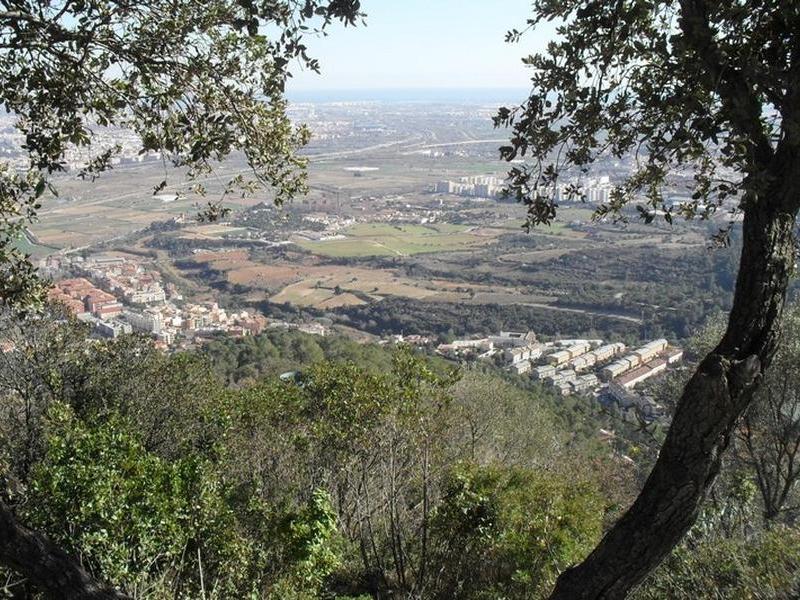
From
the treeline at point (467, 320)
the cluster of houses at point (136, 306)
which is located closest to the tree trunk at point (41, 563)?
the cluster of houses at point (136, 306)

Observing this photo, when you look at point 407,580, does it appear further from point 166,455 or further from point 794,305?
point 794,305

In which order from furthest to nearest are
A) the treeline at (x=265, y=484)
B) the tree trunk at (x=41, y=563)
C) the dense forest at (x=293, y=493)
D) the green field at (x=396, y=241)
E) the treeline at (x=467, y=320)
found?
1. the green field at (x=396, y=241)
2. the treeline at (x=467, y=320)
3. the treeline at (x=265, y=484)
4. the dense forest at (x=293, y=493)
5. the tree trunk at (x=41, y=563)

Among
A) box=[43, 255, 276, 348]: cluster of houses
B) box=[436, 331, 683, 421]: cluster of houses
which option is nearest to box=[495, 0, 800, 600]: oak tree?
box=[436, 331, 683, 421]: cluster of houses

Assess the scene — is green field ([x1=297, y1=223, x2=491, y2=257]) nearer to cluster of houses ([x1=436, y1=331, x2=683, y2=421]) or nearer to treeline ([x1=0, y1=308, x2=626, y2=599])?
cluster of houses ([x1=436, y1=331, x2=683, y2=421])

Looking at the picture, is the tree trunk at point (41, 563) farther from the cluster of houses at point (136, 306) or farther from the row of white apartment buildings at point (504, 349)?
the row of white apartment buildings at point (504, 349)

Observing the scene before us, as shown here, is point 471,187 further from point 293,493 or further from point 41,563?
point 41,563

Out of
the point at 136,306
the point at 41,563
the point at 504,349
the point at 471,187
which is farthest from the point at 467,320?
the point at 471,187

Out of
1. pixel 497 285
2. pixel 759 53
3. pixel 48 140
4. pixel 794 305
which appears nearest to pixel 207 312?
pixel 497 285
